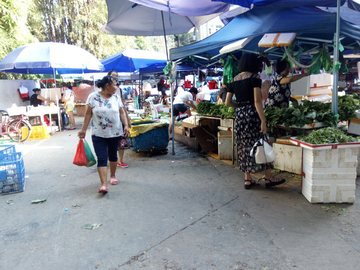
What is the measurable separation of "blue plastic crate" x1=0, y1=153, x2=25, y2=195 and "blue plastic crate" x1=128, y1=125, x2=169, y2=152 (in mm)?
2641

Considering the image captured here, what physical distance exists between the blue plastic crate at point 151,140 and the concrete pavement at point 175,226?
1.50m

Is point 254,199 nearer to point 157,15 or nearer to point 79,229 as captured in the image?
point 79,229

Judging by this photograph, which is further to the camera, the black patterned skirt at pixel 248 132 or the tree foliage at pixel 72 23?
the tree foliage at pixel 72 23

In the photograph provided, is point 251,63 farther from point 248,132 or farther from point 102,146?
point 102,146

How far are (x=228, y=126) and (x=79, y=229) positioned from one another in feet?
12.3

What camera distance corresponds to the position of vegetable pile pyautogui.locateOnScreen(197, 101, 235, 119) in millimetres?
5818

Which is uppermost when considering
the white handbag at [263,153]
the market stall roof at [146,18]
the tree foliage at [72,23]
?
the tree foliage at [72,23]

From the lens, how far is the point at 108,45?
1933 centimetres

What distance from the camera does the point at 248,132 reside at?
425 cm

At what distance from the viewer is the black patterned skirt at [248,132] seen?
4203mm

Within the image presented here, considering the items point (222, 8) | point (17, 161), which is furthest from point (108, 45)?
point (17, 161)

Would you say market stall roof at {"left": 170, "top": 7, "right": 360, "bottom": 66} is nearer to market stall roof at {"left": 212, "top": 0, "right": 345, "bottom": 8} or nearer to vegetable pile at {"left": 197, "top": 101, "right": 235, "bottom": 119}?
market stall roof at {"left": 212, "top": 0, "right": 345, "bottom": 8}

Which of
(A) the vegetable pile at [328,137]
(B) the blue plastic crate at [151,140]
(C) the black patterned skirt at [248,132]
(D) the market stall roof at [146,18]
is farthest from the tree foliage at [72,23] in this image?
(A) the vegetable pile at [328,137]

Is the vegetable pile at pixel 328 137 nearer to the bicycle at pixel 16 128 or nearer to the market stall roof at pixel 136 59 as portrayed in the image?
the market stall roof at pixel 136 59
